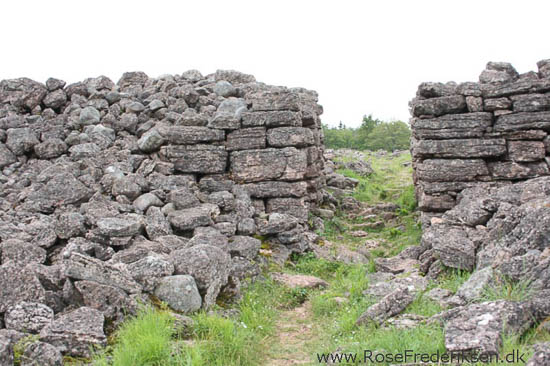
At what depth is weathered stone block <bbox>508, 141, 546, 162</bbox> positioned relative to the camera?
10164 millimetres

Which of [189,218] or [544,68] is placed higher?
[544,68]

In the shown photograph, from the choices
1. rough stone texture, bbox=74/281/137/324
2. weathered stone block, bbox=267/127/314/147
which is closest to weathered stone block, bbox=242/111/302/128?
weathered stone block, bbox=267/127/314/147

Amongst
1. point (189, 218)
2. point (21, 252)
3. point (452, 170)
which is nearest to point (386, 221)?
point (452, 170)

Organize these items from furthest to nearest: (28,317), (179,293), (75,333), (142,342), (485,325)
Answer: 1. (179,293)
2. (28,317)
3. (75,333)
4. (142,342)
5. (485,325)

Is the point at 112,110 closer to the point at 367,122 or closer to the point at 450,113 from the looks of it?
the point at 450,113

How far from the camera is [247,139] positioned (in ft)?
34.8

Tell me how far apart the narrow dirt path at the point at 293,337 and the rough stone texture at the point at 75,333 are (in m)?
1.85

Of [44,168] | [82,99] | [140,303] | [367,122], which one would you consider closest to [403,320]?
[140,303]

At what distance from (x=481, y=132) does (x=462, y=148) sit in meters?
0.54

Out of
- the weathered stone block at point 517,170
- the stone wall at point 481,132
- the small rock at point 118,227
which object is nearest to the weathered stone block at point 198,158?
the small rock at point 118,227

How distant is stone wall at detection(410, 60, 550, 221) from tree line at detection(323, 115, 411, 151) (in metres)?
23.3

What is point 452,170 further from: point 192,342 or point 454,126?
point 192,342

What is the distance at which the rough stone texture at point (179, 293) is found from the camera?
5.84 metres

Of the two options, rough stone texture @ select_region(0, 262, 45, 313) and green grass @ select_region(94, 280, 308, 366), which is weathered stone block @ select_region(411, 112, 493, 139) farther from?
rough stone texture @ select_region(0, 262, 45, 313)
